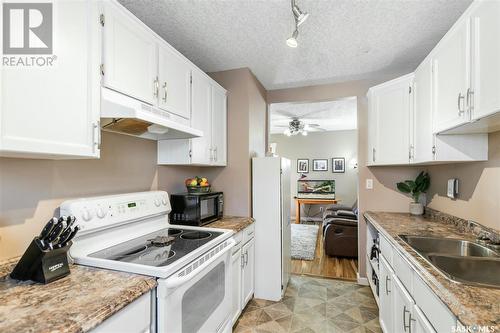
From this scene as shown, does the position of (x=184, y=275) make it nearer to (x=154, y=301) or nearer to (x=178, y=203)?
(x=154, y=301)

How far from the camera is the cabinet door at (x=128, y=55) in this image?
1.31 m

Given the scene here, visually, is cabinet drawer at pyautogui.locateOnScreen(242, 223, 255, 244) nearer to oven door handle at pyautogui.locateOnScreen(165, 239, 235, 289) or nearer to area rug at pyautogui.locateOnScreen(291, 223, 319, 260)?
oven door handle at pyautogui.locateOnScreen(165, 239, 235, 289)

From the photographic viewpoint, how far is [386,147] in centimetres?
245

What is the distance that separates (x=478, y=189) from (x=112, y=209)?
252 centimetres

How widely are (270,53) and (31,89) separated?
6.16ft

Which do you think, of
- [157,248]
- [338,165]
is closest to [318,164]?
[338,165]

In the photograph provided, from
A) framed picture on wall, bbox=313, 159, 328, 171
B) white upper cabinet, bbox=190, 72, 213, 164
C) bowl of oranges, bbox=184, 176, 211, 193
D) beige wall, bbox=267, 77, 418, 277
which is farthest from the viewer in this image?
framed picture on wall, bbox=313, 159, 328, 171

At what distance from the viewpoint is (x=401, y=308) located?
1468mm

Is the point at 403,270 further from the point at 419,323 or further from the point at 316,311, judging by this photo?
the point at 316,311

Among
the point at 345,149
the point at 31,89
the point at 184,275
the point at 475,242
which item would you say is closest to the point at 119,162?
the point at 31,89

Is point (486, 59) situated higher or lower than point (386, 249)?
higher

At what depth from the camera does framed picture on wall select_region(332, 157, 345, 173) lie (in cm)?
649

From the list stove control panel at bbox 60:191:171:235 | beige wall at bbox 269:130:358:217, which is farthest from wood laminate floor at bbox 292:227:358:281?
beige wall at bbox 269:130:358:217

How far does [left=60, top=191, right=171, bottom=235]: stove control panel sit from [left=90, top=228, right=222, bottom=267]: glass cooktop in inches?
6.0
